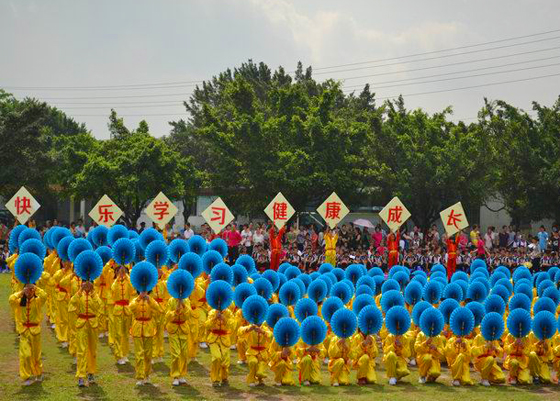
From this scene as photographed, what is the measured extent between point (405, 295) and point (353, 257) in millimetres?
9735

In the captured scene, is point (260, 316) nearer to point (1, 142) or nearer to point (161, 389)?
point (161, 389)

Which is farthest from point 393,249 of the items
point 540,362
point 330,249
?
point 540,362

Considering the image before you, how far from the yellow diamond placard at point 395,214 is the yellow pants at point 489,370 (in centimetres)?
1041

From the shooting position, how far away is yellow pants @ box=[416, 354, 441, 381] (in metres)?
12.0

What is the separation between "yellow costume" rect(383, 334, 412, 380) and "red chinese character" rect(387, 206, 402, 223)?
10.3 metres

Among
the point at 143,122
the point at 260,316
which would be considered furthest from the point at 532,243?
the point at 143,122

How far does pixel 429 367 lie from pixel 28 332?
620 cm

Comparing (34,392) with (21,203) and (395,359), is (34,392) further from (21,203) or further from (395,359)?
(21,203)

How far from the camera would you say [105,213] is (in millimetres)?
19578

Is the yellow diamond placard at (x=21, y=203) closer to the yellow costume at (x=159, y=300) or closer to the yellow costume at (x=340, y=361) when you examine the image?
the yellow costume at (x=159, y=300)

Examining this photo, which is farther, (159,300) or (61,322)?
(61,322)

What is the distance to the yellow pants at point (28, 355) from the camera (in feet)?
36.1

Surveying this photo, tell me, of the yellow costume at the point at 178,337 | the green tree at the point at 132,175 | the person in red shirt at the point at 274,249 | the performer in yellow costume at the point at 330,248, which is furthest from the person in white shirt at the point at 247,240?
the yellow costume at the point at 178,337

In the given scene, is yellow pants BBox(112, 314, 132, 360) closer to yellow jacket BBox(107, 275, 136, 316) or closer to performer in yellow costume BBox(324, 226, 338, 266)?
yellow jacket BBox(107, 275, 136, 316)
